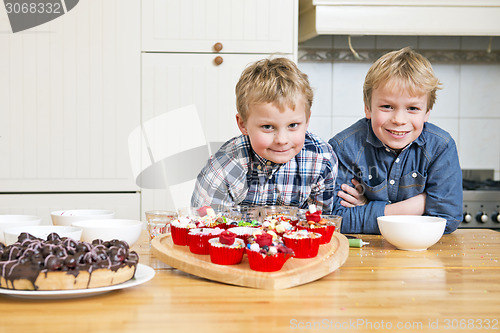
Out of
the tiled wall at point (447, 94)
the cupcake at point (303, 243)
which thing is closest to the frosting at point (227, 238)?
the cupcake at point (303, 243)

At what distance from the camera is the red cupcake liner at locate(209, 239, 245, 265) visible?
0.92m

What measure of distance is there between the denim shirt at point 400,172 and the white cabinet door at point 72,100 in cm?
108

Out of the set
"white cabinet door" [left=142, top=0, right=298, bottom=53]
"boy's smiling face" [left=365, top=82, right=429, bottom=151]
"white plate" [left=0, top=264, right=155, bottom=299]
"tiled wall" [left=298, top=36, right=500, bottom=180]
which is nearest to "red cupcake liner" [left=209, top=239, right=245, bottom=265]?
"white plate" [left=0, top=264, right=155, bottom=299]

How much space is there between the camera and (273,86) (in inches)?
57.4

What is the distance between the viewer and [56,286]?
75cm

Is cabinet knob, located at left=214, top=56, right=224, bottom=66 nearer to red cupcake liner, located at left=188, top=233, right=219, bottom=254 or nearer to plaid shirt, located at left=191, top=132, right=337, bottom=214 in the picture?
plaid shirt, located at left=191, top=132, right=337, bottom=214

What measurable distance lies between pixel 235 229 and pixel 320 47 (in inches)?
82.1

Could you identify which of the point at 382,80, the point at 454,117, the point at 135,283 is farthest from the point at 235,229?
the point at 454,117

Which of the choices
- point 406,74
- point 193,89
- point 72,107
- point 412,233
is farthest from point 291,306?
point 72,107

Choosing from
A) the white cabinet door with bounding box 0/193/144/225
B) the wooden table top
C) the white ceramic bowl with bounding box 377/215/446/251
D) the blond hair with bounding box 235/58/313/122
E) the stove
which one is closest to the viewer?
the wooden table top

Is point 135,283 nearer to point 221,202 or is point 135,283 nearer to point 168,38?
point 221,202

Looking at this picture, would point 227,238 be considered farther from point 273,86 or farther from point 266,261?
point 273,86

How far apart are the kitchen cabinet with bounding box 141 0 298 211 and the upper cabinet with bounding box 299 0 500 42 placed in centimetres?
17

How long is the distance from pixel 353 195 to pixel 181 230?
806mm
